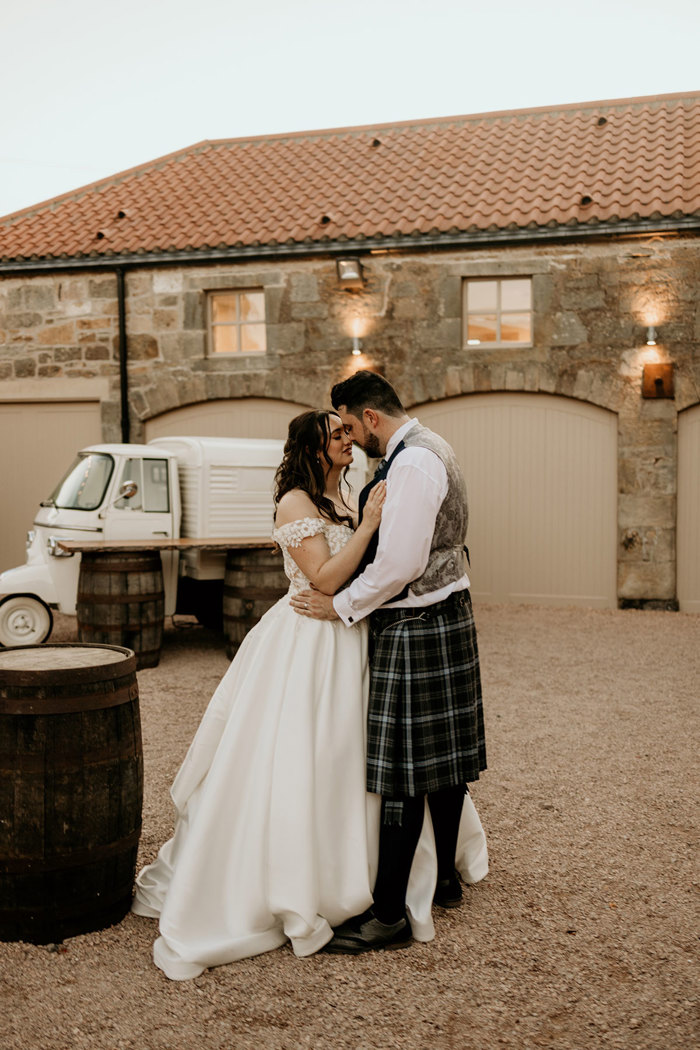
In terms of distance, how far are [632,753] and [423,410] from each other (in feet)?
22.3

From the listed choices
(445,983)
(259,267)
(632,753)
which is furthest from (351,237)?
(445,983)

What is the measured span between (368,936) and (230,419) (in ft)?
31.2

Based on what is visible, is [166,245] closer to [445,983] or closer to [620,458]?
[620,458]

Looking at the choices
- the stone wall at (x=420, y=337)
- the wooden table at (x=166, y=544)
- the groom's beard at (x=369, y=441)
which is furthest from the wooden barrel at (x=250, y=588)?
the groom's beard at (x=369, y=441)

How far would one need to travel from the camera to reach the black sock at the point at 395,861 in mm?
2975

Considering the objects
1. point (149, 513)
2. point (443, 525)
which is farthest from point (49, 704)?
point (149, 513)

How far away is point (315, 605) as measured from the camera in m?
3.04

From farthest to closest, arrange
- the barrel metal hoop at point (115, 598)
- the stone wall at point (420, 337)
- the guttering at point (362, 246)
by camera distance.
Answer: the stone wall at point (420, 337), the guttering at point (362, 246), the barrel metal hoop at point (115, 598)

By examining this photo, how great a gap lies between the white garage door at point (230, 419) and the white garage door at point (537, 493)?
1780mm

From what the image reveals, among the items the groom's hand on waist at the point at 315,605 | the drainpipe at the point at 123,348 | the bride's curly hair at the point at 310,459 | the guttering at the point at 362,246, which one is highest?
the guttering at the point at 362,246

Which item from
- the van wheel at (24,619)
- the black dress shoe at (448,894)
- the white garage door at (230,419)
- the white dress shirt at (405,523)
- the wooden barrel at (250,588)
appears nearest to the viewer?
the white dress shirt at (405,523)

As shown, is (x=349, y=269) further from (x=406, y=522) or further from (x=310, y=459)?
(x=406, y=522)

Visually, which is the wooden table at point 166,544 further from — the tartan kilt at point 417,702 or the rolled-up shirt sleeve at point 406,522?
the rolled-up shirt sleeve at point 406,522

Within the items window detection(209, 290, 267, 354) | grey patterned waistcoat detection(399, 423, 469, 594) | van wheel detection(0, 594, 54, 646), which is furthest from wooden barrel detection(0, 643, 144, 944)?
window detection(209, 290, 267, 354)
